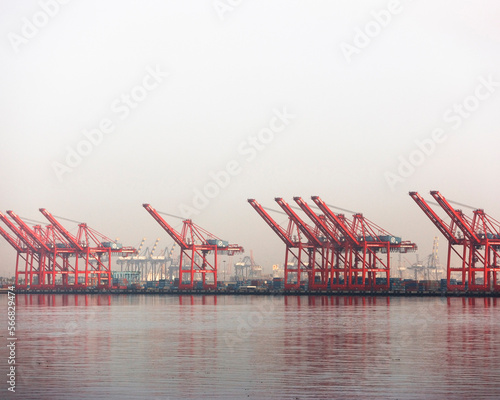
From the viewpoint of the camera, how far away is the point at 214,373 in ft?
69.8

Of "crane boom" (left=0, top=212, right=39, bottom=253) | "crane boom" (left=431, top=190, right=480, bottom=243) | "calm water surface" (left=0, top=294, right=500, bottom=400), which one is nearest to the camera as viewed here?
"calm water surface" (left=0, top=294, right=500, bottom=400)

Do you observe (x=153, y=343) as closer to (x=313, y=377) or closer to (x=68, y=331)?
(x=68, y=331)

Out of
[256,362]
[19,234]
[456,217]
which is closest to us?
[256,362]

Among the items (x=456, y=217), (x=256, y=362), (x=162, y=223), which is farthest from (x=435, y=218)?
(x=256, y=362)

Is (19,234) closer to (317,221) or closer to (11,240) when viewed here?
(11,240)

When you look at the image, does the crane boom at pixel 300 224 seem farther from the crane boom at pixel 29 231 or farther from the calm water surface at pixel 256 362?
the calm water surface at pixel 256 362

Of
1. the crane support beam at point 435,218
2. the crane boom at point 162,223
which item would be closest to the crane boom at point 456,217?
the crane support beam at point 435,218

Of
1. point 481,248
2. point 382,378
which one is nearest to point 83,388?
point 382,378

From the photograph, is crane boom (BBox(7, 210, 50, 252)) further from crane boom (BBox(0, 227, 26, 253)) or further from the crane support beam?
the crane support beam

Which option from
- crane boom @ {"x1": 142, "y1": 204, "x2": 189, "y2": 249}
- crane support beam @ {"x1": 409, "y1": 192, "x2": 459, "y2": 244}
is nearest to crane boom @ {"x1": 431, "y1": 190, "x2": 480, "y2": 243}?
crane support beam @ {"x1": 409, "y1": 192, "x2": 459, "y2": 244}

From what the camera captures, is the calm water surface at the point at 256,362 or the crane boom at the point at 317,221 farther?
the crane boom at the point at 317,221

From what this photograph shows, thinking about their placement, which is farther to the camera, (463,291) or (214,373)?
(463,291)

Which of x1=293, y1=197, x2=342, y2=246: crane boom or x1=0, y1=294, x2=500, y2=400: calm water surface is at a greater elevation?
x1=293, y1=197, x2=342, y2=246: crane boom

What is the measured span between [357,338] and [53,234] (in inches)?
3761
